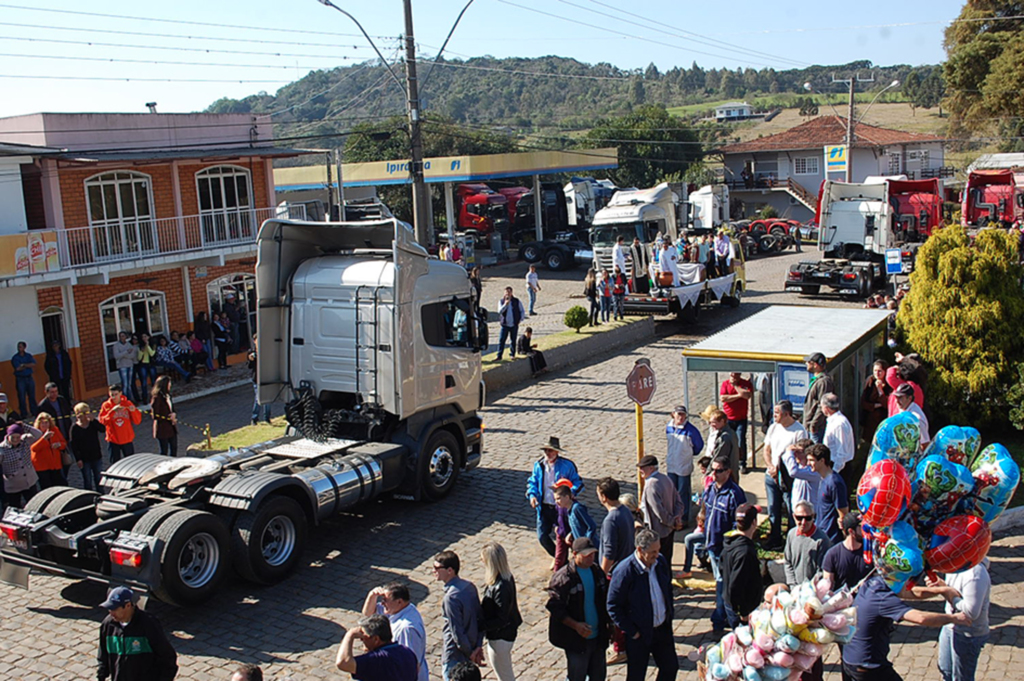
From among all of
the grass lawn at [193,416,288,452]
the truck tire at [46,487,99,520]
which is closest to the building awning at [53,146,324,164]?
the grass lawn at [193,416,288,452]

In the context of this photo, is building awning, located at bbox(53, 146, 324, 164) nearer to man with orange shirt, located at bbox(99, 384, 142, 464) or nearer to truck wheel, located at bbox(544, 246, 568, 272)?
man with orange shirt, located at bbox(99, 384, 142, 464)

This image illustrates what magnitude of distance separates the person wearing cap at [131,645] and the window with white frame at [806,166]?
5704cm

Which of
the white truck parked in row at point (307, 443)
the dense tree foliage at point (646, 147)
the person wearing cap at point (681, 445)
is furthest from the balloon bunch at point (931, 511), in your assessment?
the dense tree foliage at point (646, 147)

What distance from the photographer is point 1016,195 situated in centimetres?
3559

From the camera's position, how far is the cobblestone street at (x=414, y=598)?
8.12 meters

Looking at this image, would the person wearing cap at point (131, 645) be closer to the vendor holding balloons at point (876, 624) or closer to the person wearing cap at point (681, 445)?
the vendor holding balloons at point (876, 624)

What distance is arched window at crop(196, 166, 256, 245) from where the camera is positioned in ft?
83.3

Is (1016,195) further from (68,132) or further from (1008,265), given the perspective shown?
(68,132)

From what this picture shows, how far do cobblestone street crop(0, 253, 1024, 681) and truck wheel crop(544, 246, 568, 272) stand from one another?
74.3 ft

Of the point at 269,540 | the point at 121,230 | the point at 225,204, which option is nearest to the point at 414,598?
the point at 269,540

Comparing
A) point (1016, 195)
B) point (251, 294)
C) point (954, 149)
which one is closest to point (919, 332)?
point (251, 294)

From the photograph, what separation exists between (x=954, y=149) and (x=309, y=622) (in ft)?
294

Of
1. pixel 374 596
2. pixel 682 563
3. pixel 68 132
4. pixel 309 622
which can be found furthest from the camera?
pixel 68 132

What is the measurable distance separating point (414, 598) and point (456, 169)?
3066 cm
